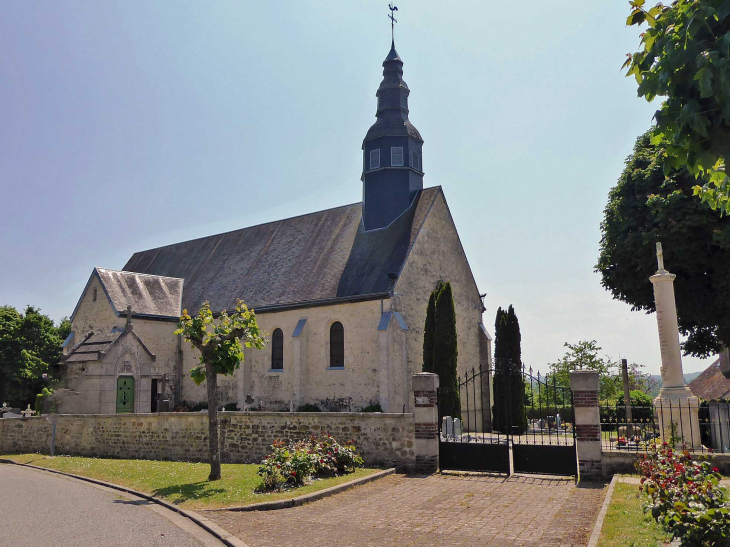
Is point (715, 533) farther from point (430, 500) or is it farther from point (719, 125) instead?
point (430, 500)

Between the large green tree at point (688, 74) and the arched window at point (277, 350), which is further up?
the large green tree at point (688, 74)

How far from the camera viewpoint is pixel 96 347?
2459cm

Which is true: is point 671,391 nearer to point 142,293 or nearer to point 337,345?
point 337,345

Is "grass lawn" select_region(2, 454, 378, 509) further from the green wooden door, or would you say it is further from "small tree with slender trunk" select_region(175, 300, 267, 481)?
the green wooden door

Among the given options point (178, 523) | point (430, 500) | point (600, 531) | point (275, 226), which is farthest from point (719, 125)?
point (275, 226)

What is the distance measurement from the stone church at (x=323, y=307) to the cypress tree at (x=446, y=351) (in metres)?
1.55

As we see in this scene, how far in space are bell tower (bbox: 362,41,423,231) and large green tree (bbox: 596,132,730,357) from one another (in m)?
8.92

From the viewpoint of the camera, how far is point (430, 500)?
10.3m

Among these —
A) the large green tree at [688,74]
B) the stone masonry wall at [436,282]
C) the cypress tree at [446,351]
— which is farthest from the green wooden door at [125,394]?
the large green tree at [688,74]

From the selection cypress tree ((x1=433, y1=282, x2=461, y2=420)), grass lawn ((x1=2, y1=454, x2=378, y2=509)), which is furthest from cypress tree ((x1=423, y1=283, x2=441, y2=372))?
grass lawn ((x1=2, y1=454, x2=378, y2=509))

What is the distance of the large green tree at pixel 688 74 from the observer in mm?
4047

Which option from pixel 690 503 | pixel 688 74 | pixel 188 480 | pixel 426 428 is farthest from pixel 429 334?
pixel 688 74

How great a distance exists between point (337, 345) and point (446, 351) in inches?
210

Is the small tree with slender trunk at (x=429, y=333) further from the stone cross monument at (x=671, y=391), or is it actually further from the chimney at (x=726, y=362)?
the chimney at (x=726, y=362)
